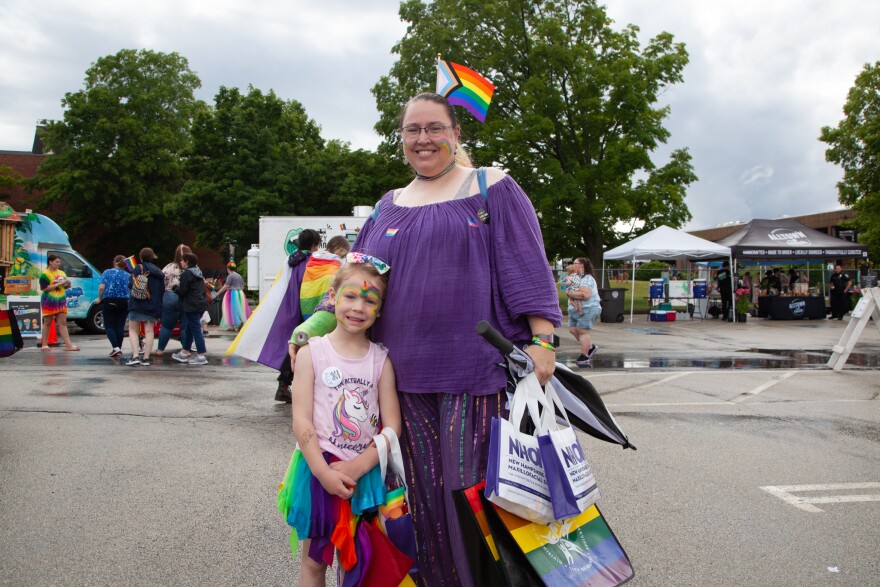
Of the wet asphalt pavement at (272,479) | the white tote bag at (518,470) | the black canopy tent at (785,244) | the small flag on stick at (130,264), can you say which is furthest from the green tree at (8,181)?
the white tote bag at (518,470)

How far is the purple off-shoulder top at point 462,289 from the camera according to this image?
7.30 feet

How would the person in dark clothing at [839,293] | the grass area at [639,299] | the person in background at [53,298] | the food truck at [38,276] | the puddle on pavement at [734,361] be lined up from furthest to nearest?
the grass area at [639,299] → the person in dark clothing at [839,293] → the food truck at [38,276] → the person in background at [53,298] → the puddle on pavement at [734,361]

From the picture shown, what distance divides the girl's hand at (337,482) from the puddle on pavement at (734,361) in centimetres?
828

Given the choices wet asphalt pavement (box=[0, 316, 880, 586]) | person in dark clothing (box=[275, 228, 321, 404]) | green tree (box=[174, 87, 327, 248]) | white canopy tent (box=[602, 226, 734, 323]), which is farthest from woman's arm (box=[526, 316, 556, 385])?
green tree (box=[174, 87, 327, 248])

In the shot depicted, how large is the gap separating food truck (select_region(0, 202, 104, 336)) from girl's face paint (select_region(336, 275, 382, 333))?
11702 mm

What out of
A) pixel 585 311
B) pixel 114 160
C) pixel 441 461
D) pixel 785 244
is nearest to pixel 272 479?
pixel 441 461

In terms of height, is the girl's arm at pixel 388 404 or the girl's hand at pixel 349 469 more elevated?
the girl's arm at pixel 388 404

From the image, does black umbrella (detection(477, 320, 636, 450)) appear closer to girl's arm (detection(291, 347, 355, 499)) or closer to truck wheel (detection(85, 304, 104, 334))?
girl's arm (detection(291, 347, 355, 499))

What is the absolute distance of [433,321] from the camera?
225cm

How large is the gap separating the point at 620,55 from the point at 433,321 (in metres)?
25.9

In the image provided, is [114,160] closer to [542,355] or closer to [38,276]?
[38,276]

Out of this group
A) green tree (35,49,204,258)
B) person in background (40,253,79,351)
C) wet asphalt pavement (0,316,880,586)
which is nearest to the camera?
wet asphalt pavement (0,316,880,586)

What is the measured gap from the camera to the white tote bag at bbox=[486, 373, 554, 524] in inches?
76.9

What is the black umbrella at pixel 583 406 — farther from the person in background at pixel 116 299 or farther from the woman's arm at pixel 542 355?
the person in background at pixel 116 299
